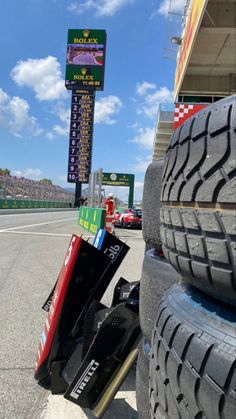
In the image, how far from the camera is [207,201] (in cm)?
112

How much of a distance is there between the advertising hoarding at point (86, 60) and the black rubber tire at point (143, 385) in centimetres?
6577

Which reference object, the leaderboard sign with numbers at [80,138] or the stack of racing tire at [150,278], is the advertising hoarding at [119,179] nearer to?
the leaderboard sign with numbers at [80,138]

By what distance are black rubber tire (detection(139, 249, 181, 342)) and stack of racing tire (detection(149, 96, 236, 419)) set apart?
33 cm

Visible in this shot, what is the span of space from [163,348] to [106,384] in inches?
33.7

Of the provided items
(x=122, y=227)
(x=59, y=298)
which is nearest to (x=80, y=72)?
(x=122, y=227)

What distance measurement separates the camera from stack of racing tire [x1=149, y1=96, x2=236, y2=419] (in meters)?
1.04

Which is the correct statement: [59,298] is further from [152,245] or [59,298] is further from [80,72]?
[80,72]

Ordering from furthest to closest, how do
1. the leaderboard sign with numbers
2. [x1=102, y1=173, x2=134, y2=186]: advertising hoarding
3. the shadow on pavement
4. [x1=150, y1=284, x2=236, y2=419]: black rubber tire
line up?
the leaderboard sign with numbers → [x1=102, y1=173, x2=134, y2=186]: advertising hoarding → the shadow on pavement → [x1=150, y1=284, x2=236, y2=419]: black rubber tire

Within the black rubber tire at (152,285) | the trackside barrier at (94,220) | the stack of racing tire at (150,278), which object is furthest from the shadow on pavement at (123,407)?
the trackside barrier at (94,220)

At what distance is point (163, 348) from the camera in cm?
130

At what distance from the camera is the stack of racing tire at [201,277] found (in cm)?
104

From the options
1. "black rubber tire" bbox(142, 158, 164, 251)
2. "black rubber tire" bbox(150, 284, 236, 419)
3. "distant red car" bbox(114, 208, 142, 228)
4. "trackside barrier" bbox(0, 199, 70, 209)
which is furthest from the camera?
"trackside barrier" bbox(0, 199, 70, 209)

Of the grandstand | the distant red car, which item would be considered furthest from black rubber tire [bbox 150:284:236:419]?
the grandstand

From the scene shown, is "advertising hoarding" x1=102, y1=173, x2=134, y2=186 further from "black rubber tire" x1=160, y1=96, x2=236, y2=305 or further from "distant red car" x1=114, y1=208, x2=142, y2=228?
"black rubber tire" x1=160, y1=96, x2=236, y2=305
